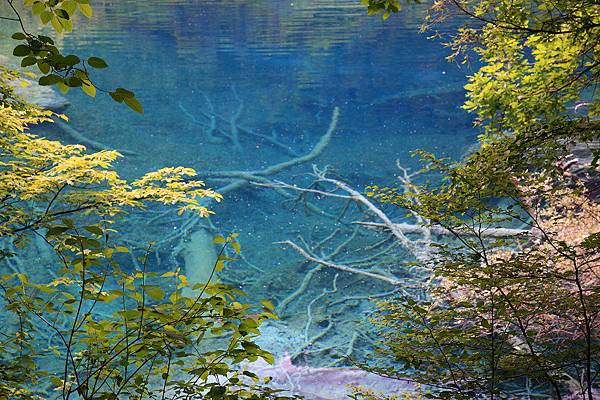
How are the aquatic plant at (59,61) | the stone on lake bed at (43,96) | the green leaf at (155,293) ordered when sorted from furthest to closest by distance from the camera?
the stone on lake bed at (43,96)
the green leaf at (155,293)
the aquatic plant at (59,61)

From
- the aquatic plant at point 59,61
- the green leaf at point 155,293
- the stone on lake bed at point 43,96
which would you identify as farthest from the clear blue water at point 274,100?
the aquatic plant at point 59,61

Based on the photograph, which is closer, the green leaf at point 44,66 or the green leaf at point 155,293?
the green leaf at point 44,66

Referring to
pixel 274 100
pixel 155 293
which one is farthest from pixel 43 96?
pixel 155 293

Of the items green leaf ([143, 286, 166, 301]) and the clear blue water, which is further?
the clear blue water

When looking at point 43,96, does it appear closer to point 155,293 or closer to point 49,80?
point 155,293

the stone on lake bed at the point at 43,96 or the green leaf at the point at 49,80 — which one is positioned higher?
the stone on lake bed at the point at 43,96

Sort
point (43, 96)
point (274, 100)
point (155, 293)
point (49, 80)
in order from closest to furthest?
point (49, 80)
point (155, 293)
point (43, 96)
point (274, 100)

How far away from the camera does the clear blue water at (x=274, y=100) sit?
324 inches

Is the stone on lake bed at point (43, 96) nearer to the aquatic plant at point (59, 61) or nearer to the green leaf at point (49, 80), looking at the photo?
the aquatic plant at point (59, 61)

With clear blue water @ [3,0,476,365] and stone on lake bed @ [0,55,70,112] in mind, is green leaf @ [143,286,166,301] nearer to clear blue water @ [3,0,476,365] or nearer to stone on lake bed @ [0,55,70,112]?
clear blue water @ [3,0,476,365]

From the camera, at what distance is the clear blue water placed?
27.0 ft

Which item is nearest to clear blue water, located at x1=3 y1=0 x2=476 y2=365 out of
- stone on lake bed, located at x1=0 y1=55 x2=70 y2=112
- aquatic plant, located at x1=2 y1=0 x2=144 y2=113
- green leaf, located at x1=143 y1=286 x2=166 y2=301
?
stone on lake bed, located at x1=0 y1=55 x2=70 y2=112

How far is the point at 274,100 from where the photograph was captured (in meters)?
13.5

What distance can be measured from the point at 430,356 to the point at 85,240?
128cm
